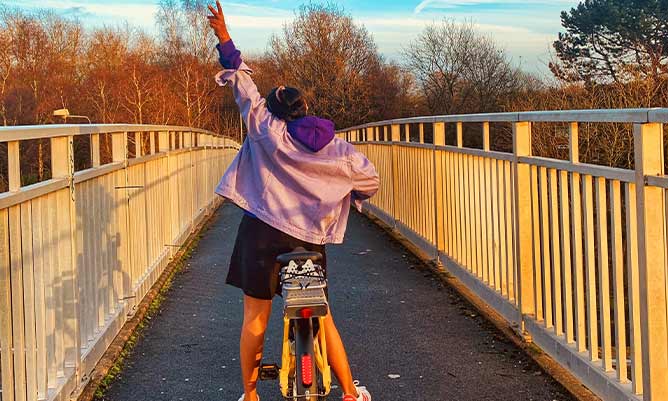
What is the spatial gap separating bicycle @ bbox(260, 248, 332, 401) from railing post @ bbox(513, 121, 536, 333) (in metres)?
2.13

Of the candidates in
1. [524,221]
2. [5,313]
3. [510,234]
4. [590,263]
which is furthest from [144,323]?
[590,263]

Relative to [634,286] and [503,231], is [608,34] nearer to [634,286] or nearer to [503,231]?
[503,231]

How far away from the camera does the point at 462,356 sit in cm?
538

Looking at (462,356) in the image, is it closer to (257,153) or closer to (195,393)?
(195,393)

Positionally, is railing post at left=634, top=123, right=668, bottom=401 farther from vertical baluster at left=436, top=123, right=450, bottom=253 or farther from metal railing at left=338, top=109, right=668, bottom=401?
vertical baluster at left=436, top=123, right=450, bottom=253

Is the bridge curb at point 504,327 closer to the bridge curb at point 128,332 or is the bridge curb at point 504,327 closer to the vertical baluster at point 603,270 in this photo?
the vertical baluster at point 603,270

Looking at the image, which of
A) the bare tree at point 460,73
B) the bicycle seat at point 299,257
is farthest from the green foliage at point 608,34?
the bicycle seat at point 299,257

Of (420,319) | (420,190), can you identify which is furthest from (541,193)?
(420,190)

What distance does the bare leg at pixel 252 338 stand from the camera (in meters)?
4.17

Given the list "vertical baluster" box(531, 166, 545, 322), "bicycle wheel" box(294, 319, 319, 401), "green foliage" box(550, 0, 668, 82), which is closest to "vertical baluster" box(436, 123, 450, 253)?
"vertical baluster" box(531, 166, 545, 322)

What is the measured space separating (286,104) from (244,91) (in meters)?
0.21

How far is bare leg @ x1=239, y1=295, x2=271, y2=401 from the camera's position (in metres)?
4.17

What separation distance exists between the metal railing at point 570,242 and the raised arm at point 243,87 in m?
1.52

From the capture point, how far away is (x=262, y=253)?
3.98 m
